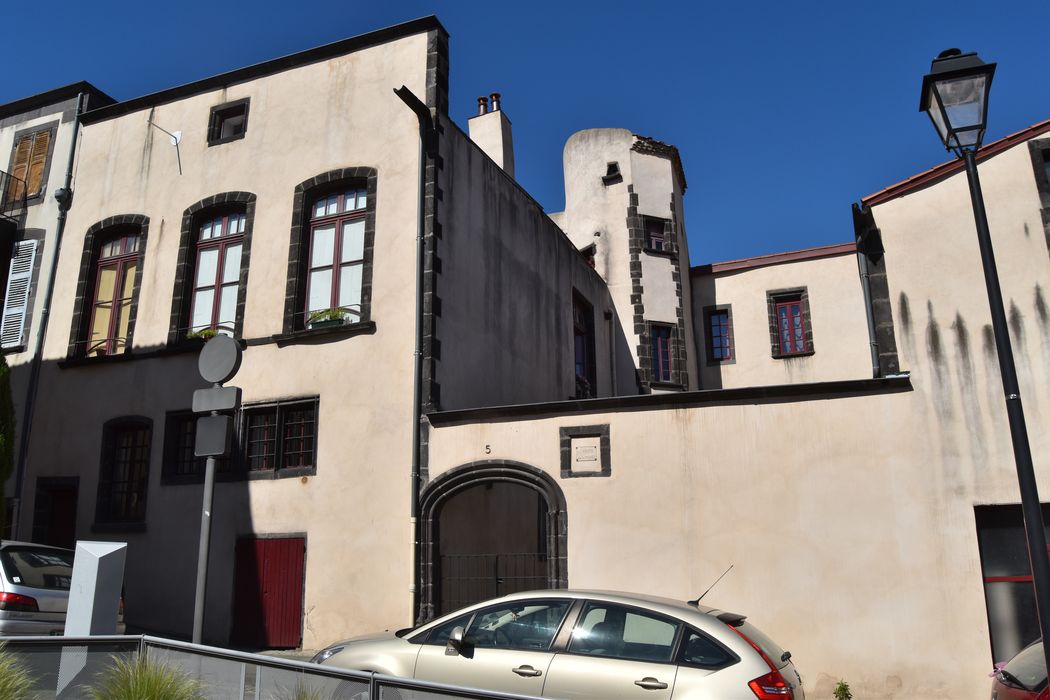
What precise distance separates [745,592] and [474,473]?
4025 millimetres

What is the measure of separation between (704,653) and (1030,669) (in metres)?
2.28

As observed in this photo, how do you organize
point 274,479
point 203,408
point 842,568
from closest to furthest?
1. point 203,408
2. point 842,568
3. point 274,479

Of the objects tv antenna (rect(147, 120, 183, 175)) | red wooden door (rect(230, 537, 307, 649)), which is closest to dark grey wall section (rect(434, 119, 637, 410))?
red wooden door (rect(230, 537, 307, 649))

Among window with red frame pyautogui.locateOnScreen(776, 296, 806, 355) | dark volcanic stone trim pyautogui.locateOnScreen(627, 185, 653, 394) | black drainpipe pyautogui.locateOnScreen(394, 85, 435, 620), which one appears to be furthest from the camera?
window with red frame pyautogui.locateOnScreen(776, 296, 806, 355)

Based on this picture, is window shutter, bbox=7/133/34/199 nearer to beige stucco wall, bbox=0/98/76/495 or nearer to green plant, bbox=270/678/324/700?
beige stucco wall, bbox=0/98/76/495

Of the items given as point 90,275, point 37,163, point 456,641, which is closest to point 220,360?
point 456,641

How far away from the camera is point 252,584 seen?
1302 centimetres

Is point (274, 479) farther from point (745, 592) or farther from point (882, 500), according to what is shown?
→ point (882, 500)

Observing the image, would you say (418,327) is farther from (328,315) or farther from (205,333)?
(205,333)

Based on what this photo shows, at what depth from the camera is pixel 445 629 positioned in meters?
6.80

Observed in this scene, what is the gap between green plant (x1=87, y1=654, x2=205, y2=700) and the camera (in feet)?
17.3

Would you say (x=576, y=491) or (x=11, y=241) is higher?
(x=11, y=241)

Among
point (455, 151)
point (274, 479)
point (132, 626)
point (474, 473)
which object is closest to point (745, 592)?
point (474, 473)

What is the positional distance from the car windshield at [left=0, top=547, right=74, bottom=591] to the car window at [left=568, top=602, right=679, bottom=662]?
5.86 meters
